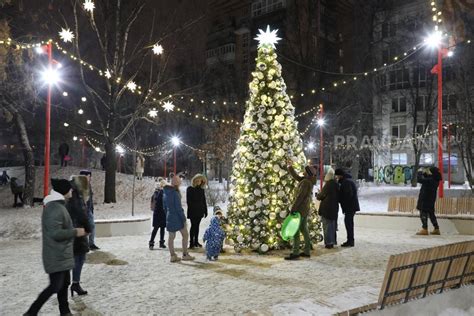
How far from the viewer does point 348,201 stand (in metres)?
11.4

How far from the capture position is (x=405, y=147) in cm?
4262

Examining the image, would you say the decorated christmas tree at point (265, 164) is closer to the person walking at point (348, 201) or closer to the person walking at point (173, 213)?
the person walking at point (348, 201)

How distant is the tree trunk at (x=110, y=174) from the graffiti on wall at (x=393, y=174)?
24.6 metres

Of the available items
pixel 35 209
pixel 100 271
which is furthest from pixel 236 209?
pixel 35 209

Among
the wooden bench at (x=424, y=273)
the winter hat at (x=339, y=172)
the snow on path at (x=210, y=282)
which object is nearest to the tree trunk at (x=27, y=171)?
the snow on path at (x=210, y=282)

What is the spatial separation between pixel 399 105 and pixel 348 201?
4010 cm

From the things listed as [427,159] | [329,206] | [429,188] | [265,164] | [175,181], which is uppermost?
[427,159]

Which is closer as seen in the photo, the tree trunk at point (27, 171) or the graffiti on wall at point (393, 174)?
the tree trunk at point (27, 171)

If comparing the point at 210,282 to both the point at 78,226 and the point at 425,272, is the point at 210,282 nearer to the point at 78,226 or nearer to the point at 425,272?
the point at 78,226

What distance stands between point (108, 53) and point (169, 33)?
3.41 metres

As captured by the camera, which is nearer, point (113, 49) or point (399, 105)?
point (113, 49)

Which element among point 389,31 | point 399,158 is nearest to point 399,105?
point 399,158

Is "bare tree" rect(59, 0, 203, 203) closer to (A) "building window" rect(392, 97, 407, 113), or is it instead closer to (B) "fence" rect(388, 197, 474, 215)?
(B) "fence" rect(388, 197, 474, 215)

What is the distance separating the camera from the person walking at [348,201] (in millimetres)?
11430
